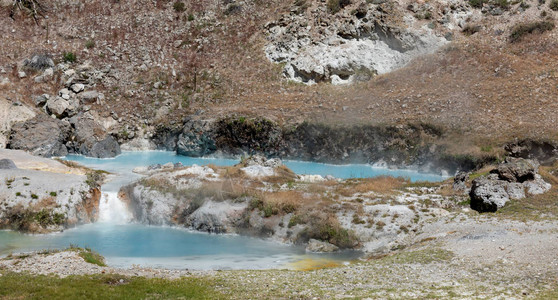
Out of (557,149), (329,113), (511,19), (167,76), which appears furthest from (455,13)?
(167,76)

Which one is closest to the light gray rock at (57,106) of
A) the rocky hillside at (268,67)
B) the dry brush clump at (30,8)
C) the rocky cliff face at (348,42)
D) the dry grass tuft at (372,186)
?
the rocky hillside at (268,67)

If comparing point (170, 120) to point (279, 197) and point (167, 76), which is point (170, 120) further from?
point (279, 197)

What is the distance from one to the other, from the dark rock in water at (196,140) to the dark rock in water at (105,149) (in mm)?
7685

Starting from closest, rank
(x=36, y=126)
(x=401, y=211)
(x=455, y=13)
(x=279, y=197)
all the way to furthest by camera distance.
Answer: (x=401, y=211) < (x=279, y=197) < (x=36, y=126) < (x=455, y=13)

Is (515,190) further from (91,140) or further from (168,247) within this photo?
(91,140)

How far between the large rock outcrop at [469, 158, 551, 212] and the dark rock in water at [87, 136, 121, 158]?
42033 millimetres

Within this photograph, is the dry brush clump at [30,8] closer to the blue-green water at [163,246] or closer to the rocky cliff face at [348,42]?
the rocky cliff face at [348,42]

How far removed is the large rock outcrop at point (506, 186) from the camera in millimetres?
26484

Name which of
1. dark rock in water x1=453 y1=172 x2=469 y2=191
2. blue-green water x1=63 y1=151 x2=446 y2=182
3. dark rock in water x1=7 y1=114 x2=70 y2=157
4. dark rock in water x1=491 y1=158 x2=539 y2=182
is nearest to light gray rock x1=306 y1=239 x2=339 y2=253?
dark rock in water x1=453 y1=172 x2=469 y2=191

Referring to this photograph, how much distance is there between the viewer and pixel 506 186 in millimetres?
27219

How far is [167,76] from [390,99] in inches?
1289

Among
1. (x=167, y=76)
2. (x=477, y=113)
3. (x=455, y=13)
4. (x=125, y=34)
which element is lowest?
(x=477, y=113)

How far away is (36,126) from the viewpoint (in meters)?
53.7

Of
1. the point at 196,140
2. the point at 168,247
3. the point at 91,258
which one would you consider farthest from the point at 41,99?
the point at 91,258
